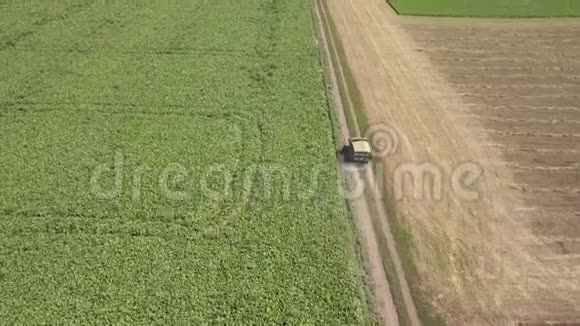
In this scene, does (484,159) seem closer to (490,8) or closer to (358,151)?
(358,151)

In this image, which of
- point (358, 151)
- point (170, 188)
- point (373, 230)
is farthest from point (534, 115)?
point (170, 188)

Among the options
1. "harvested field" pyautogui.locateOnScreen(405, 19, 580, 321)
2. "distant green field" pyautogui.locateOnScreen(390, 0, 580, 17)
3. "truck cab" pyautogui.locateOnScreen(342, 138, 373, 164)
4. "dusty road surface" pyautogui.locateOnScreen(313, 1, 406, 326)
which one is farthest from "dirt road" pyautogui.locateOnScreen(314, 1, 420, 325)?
"distant green field" pyautogui.locateOnScreen(390, 0, 580, 17)

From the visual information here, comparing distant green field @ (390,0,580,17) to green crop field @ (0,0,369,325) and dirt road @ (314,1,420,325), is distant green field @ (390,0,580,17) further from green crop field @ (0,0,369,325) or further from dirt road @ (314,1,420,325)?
dirt road @ (314,1,420,325)

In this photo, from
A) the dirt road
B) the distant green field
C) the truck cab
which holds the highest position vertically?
the distant green field

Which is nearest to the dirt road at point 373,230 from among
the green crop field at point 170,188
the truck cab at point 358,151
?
the truck cab at point 358,151

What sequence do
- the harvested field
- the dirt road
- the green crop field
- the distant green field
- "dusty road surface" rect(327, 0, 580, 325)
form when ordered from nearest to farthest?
the green crop field → the dirt road → "dusty road surface" rect(327, 0, 580, 325) → the harvested field → the distant green field

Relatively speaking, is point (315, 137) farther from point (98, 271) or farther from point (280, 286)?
point (98, 271)

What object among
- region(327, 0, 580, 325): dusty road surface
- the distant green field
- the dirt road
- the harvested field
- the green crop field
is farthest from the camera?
the distant green field

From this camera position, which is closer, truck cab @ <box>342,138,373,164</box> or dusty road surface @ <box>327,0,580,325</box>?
dusty road surface @ <box>327,0,580,325</box>
